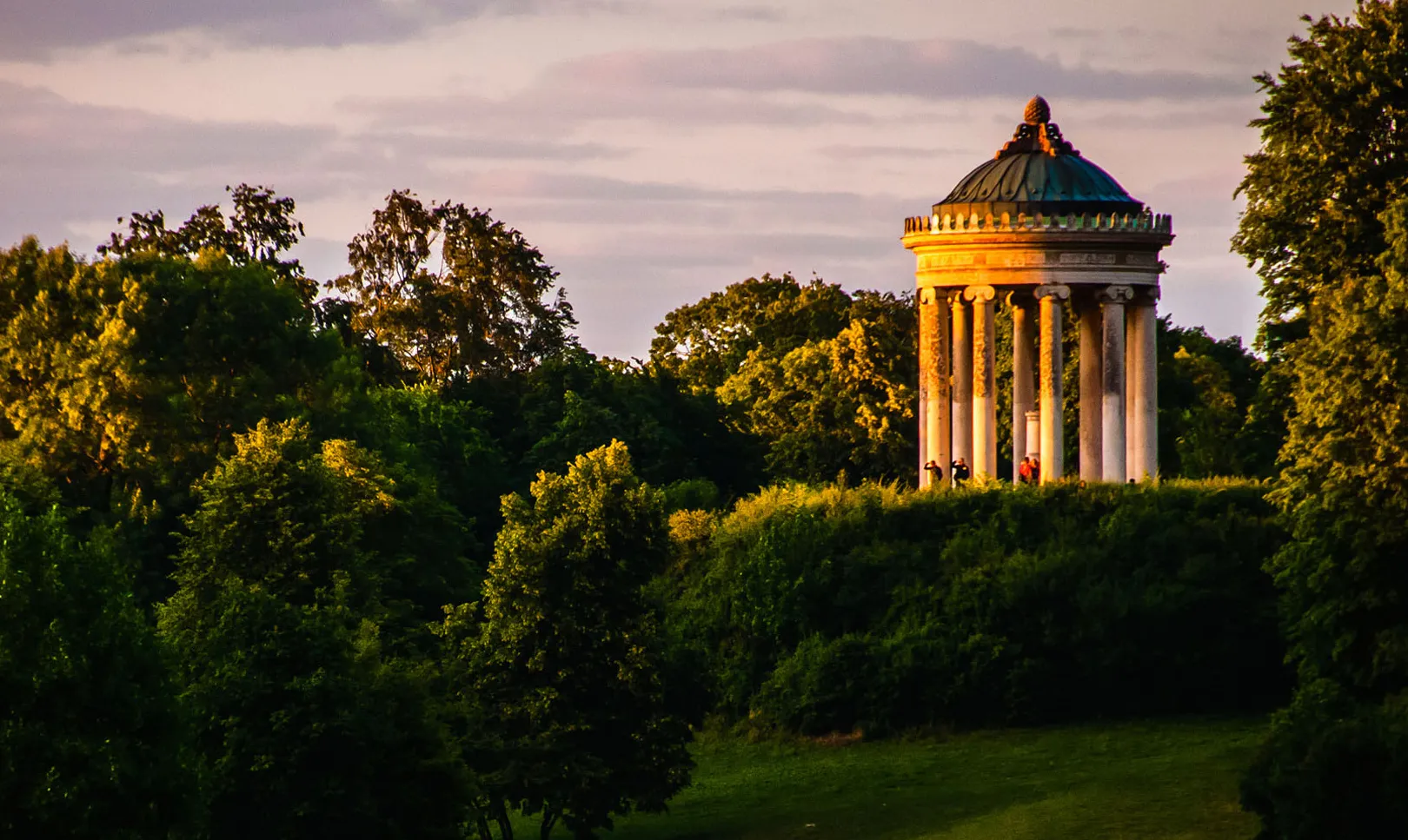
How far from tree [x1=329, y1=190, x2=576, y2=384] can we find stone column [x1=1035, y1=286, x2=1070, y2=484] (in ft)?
121

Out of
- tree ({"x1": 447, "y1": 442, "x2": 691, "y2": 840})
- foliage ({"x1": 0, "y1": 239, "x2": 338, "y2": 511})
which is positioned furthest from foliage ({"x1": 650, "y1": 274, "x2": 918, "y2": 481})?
tree ({"x1": 447, "y1": 442, "x2": 691, "y2": 840})

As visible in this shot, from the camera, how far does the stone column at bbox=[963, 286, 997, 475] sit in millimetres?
71875

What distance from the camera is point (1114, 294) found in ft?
234

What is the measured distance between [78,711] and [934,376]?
31.1m

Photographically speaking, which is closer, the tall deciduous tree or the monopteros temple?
the tall deciduous tree

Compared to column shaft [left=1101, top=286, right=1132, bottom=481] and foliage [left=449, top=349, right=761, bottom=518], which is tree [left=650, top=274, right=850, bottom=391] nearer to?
foliage [left=449, top=349, right=761, bottom=518]

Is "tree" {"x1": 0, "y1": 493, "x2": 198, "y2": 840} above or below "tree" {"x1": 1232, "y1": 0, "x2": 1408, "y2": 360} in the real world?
below

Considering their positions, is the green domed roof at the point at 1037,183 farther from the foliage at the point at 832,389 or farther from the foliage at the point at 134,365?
the foliage at the point at 832,389

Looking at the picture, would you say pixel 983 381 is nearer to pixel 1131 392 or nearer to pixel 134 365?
pixel 1131 392

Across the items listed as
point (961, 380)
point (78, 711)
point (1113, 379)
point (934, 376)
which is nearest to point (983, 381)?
point (961, 380)

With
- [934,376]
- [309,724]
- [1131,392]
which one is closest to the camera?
[309,724]

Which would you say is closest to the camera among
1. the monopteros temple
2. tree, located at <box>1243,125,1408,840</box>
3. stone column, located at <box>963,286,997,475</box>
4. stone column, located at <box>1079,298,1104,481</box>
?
tree, located at <box>1243,125,1408,840</box>

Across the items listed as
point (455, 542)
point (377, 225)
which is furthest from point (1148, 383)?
point (377, 225)

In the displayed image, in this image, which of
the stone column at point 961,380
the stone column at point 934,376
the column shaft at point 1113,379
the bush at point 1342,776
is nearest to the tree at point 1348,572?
the bush at point 1342,776
